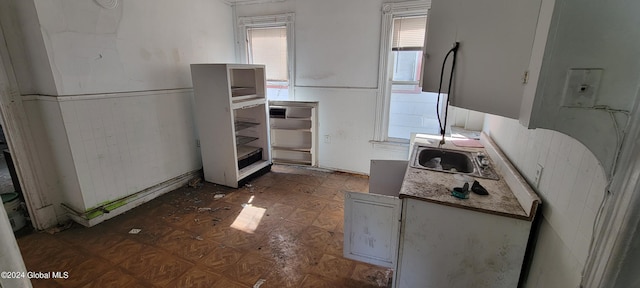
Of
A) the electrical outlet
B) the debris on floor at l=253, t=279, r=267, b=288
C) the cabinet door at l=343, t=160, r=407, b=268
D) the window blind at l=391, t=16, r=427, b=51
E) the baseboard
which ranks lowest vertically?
the debris on floor at l=253, t=279, r=267, b=288

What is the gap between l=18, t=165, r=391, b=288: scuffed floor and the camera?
6.56 ft

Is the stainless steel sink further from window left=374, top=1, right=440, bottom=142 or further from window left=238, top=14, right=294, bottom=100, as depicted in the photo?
window left=238, top=14, right=294, bottom=100

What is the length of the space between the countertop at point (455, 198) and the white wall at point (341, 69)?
6.55 feet

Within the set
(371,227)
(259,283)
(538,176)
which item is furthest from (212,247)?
(538,176)

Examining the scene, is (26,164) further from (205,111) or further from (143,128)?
(205,111)

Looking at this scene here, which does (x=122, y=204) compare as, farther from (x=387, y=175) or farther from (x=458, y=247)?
(x=458, y=247)

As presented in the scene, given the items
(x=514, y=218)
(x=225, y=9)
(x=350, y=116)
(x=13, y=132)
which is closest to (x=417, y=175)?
(x=514, y=218)

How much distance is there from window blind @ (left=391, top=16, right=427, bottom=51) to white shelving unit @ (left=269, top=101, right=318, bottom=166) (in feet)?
4.41

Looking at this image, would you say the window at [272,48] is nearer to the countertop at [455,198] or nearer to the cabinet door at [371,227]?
the cabinet door at [371,227]

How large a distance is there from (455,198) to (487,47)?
762mm

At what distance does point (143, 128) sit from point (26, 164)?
98 centimetres

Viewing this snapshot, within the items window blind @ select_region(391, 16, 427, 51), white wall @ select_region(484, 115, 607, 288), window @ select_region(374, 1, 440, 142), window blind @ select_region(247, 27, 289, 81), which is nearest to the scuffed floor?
white wall @ select_region(484, 115, 607, 288)

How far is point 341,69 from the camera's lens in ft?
12.2

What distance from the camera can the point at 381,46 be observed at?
343 cm
